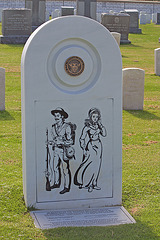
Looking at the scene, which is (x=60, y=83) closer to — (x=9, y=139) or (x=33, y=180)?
(x=33, y=180)

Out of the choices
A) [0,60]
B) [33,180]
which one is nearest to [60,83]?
[33,180]

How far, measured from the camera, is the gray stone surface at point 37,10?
26.9m

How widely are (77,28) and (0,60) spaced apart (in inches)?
540

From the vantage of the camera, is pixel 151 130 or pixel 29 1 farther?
pixel 29 1

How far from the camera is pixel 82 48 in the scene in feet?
17.6

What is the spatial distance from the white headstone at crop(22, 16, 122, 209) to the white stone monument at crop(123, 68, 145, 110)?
572 centimetres

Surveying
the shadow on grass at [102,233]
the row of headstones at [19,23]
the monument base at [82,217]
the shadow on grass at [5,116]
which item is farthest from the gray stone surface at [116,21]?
the shadow on grass at [102,233]

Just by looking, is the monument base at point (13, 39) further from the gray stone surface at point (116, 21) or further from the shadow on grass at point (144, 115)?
the shadow on grass at point (144, 115)

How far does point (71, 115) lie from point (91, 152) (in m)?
0.47

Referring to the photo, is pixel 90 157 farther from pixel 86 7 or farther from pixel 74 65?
pixel 86 7

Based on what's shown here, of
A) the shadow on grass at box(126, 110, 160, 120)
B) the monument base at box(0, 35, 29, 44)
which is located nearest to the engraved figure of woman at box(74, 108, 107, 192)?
the shadow on grass at box(126, 110, 160, 120)

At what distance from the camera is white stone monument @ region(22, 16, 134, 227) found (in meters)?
5.21

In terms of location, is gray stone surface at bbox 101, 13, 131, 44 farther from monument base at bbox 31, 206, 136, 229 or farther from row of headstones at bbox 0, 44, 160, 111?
monument base at bbox 31, 206, 136, 229

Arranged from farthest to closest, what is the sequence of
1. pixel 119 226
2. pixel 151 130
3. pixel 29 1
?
pixel 29 1 < pixel 151 130 < pixel 119 226
